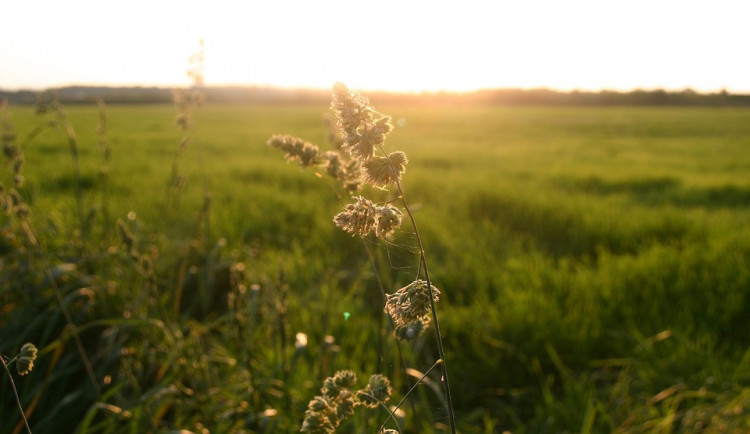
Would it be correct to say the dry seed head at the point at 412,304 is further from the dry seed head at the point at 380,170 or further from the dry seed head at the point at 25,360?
the dry seed head at the point at 25,360

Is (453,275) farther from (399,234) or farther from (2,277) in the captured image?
(399,234)

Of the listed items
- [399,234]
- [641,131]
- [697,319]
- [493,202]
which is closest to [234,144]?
[493,202]

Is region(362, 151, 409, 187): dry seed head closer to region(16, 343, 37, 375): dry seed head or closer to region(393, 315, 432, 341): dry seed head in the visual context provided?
region(393, 315, 432, 341): dry seed head

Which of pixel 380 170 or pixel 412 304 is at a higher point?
pixel 380 170

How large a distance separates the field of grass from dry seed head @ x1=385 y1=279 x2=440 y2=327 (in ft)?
0.14

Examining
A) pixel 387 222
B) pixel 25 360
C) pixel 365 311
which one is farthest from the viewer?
pixel 365 311

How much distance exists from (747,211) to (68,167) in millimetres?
8408

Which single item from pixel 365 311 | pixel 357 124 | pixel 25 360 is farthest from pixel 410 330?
pixel 365 311

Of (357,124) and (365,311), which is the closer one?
(357,124)

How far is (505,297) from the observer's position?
3416mm

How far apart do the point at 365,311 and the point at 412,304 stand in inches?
108

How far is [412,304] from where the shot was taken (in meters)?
0.63

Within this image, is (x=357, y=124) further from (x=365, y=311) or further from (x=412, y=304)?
(x=365, y=311)

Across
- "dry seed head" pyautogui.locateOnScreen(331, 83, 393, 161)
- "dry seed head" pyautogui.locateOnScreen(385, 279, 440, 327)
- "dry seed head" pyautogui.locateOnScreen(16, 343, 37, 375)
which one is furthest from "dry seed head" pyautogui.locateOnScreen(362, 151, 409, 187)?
"dry seed head" pyautogui.locateOnScreen(16, 343, 37, 375)
